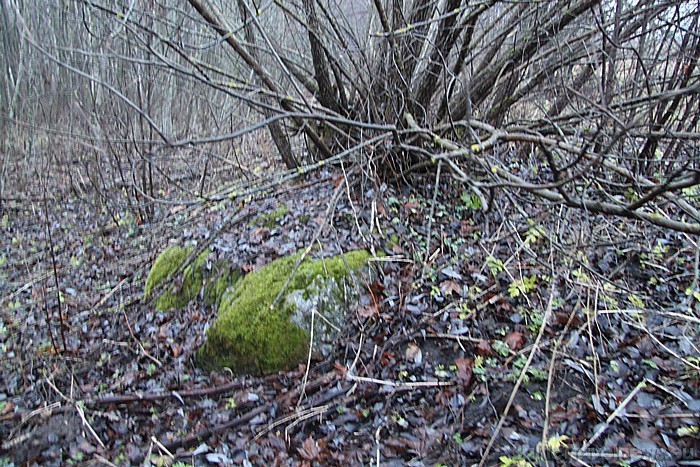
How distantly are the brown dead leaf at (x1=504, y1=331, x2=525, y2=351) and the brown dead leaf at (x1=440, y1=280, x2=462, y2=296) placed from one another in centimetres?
56

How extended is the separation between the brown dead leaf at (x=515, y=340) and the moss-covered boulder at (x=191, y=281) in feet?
7.78

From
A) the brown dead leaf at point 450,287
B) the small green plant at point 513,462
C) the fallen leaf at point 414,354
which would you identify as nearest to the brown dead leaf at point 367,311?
the fallen leaf at point 414,354

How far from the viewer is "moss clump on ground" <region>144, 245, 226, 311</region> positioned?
449cm

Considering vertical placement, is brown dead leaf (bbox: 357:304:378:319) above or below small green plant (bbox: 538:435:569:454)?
above

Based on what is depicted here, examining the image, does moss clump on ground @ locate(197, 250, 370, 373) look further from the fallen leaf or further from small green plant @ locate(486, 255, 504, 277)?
small green plant @ locate(486, 255, 504, 277)

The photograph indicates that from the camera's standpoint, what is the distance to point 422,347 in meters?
3.61

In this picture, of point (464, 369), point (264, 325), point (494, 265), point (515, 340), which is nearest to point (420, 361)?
point (464, 369)

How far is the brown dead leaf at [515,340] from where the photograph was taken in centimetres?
343

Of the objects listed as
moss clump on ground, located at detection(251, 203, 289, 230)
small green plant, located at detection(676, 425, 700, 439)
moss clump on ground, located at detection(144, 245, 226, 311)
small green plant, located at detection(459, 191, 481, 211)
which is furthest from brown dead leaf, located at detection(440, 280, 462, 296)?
moss clump on ground, located at detection(144, 245, 226, 311)

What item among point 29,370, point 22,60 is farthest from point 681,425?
point 22,60

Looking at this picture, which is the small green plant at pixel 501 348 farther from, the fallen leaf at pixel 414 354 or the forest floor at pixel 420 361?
the fallen leaf at pixel 414 354

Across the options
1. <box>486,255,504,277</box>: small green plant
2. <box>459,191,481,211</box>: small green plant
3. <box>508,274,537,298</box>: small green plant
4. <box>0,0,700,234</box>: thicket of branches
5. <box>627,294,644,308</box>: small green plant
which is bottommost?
<box>627,294,644,308</box>: small green plant

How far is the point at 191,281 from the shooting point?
4676mm

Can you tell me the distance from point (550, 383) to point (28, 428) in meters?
3.64
